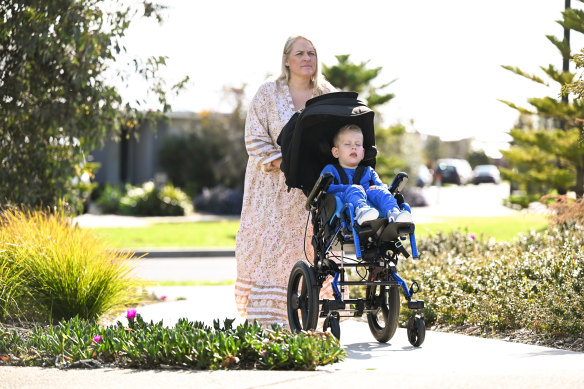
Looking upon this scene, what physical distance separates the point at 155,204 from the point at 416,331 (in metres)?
21.4

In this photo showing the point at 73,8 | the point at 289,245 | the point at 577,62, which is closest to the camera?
the point at 289,245

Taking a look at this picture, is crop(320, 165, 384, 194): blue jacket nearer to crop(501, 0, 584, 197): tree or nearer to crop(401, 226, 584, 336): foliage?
crop(401, 226, 584, 336): foliage

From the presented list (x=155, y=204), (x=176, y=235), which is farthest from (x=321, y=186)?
(x=155, y=204)

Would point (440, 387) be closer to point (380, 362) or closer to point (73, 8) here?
point (380, 362)

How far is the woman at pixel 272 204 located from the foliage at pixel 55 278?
1.13 metres

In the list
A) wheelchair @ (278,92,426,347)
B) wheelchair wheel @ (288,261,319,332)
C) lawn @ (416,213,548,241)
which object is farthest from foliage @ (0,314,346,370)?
lawn @ (416,213,548,241)

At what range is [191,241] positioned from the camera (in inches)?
708

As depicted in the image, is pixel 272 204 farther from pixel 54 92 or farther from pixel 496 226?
pixel 496 226

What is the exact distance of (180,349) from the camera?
16.6ft

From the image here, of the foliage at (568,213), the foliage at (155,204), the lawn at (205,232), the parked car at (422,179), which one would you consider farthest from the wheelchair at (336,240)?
the parked car at (422,179)

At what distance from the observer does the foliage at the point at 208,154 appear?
30.6 metres

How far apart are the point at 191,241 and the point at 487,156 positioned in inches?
2349

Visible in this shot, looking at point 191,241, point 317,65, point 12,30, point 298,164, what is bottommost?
point 191,241

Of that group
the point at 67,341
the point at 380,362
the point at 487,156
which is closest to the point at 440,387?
the point at 380,362
